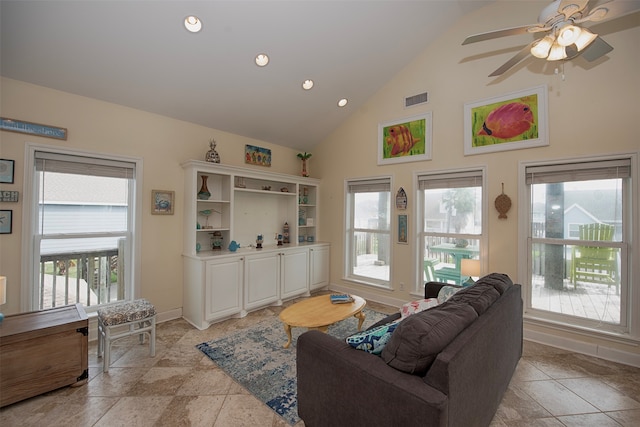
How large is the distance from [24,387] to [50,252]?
1371 millimetres

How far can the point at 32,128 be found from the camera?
2.61m

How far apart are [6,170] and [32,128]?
1.49 feet

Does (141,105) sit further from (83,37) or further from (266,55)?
(266,55)

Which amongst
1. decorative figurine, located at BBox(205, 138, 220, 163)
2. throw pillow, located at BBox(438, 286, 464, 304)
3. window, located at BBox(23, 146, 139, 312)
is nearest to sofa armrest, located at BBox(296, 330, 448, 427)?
throw pillow, located at BBox(438, 286, 464, 304)

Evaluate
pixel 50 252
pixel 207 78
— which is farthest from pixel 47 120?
pixel 207 78

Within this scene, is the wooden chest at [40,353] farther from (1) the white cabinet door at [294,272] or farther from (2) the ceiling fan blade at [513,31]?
(2) the ceiling fan blade at [513,31]

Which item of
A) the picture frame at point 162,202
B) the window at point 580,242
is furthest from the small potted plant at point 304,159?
the window at point 580,242

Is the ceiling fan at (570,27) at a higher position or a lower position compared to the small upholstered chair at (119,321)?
higher

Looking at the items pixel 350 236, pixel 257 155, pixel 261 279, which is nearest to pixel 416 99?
pixel 350 236

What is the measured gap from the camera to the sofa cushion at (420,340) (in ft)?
4.30

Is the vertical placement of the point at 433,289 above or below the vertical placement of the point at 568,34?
below

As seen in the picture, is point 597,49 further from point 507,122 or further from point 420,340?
point 420,340

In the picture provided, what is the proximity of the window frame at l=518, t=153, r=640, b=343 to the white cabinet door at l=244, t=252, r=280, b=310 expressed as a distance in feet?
10.4

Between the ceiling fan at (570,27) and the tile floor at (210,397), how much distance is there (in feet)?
8.73
